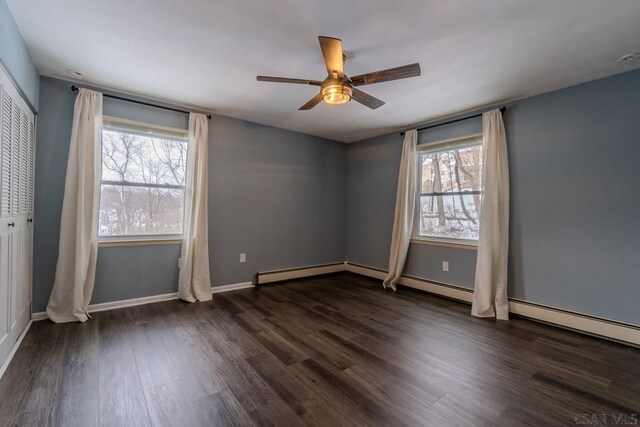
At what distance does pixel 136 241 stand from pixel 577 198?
16.0 ft

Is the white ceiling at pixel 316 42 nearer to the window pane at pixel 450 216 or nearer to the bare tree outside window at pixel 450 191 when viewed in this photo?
the bare tree outside window at pixel 450 191

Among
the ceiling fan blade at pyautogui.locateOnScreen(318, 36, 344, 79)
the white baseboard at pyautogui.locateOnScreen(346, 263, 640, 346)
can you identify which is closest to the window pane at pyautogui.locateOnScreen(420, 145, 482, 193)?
the white baseboard at pyautogui.locateOnScreen(346, 263, 640, 346)

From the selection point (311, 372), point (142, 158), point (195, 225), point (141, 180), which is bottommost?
point (311, 372)

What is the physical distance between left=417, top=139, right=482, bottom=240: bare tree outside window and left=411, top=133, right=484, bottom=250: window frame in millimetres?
13

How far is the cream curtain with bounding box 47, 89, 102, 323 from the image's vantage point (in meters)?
2.74

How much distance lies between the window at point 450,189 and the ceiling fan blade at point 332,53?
244 centimetres

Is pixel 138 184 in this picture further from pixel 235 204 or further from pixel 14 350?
pixel 14 350

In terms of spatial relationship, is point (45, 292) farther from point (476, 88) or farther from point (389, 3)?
point (476, 88)

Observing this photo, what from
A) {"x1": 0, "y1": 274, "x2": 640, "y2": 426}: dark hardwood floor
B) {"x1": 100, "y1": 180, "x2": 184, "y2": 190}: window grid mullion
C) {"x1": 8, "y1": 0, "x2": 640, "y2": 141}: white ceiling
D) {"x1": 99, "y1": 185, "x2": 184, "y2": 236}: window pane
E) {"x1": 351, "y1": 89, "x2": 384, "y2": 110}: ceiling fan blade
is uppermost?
{"x1": 8, "y1": 0, "x2": 640, "y2": 141}: white ceiling

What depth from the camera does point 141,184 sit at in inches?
130

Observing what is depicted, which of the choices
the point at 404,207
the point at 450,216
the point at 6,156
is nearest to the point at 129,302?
the point at 6,156

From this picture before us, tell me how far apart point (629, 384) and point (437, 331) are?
50.9 inches

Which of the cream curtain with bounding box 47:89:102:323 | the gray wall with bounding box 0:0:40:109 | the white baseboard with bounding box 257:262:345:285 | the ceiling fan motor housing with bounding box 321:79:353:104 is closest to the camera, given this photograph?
the gray wall with bounding box 0:0:40:109

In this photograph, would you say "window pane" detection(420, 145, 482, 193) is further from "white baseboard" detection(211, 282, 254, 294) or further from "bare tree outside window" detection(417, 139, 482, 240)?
"white baseboard" detection(211, 282, 254, 294)
